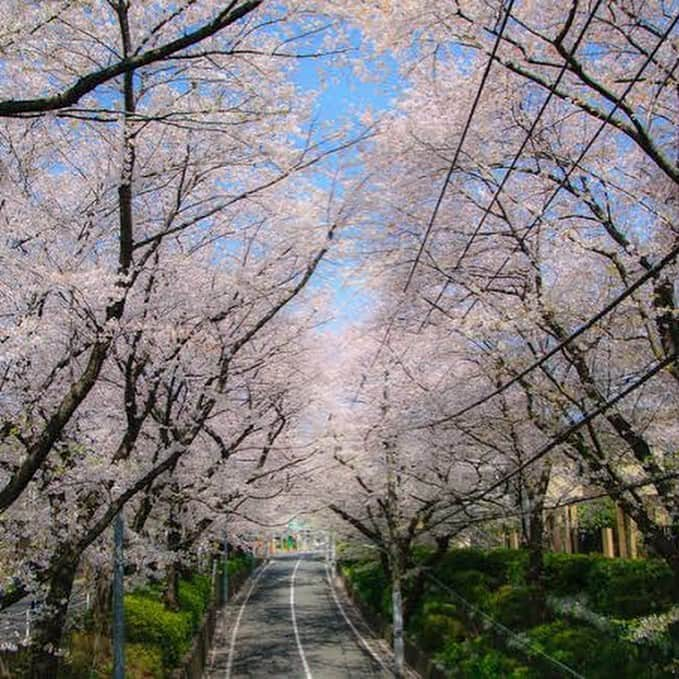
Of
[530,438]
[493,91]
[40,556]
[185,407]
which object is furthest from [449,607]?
[493,91]

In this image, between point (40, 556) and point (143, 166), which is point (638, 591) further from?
point (143, 166)

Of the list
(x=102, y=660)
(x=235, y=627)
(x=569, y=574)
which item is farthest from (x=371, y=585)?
(x=102, y=660)

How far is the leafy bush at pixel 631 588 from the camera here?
15.8m

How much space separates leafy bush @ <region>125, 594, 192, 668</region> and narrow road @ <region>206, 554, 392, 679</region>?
3921mm

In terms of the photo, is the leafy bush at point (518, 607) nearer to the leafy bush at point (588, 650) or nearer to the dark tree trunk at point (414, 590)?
the leafy bush at point (588, 650)

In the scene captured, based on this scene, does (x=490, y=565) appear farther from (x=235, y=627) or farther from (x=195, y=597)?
(x=235, y=627)

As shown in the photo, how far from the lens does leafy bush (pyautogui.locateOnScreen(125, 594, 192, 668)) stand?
17016 mm

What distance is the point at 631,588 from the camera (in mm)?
16750

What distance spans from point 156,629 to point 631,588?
10.1 meters

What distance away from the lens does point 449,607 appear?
2278cm

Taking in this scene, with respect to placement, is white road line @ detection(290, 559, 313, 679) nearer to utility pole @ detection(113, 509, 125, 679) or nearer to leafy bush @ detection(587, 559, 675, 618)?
leafy bush @ detection(587, 559, 675, 618)

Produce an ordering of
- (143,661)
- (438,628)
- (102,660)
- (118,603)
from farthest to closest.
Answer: (438,628)
(143,661)
(102,660)
(118,603)

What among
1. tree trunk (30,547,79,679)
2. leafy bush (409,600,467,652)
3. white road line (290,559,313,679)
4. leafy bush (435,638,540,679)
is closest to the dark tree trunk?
leafy bush (409,600,467,652)

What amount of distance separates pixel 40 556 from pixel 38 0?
28.6ft
